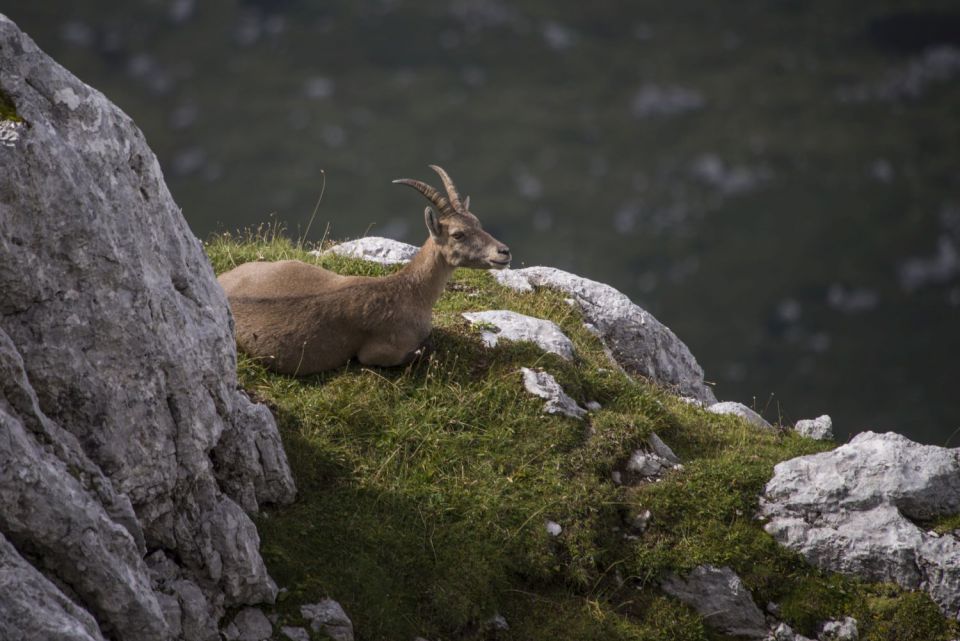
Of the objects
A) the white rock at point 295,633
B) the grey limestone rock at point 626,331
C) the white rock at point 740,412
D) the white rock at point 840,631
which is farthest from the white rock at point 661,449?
the white rock at point 295,633

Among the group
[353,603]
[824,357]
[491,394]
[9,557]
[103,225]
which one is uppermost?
[824,357]

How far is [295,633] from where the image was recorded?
10.8 metres

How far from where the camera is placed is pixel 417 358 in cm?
1545

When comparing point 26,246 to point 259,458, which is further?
point 259,458

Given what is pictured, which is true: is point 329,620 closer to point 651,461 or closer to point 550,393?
point 550,393

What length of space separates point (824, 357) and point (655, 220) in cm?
4961

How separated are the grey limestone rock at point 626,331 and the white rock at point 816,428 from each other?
2447 mm

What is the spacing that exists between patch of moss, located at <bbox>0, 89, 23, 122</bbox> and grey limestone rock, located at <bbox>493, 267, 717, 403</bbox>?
10.7 m

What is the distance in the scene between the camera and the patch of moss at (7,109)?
913 cm

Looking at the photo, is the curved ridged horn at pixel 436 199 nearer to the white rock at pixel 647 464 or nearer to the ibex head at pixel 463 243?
the ibex head at pixel 463 243

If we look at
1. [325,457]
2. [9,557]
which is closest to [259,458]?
[325,457]

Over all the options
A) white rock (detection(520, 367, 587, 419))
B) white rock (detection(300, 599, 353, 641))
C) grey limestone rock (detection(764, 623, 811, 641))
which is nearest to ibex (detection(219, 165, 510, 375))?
white rock (detection(520, 367, 587, 419))

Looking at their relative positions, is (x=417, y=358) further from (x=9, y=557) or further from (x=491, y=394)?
(x=9, y=557)

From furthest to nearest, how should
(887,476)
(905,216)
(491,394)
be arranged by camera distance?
(905,216) → (491,394) → (887,476)
